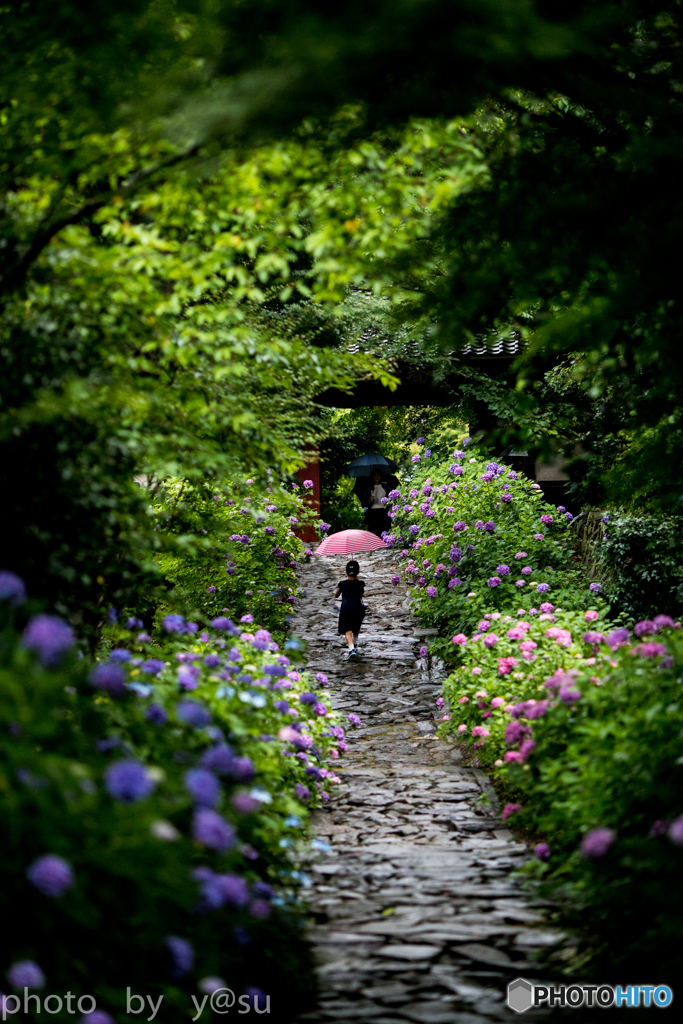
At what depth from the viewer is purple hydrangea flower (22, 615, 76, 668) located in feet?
8.14

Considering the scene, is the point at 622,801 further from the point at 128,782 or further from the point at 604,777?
the point at 128,782

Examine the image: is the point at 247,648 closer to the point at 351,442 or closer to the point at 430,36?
the point at 430,36

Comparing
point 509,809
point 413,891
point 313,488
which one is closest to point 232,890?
point 413,891

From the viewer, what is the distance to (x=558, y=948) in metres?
3.78

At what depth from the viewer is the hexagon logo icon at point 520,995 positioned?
11.0 ft

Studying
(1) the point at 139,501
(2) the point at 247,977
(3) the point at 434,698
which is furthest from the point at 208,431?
(3) the point at 434,698

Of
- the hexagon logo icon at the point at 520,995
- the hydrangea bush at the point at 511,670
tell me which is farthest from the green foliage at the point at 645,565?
the hexagon logo icon at the point at 520,995

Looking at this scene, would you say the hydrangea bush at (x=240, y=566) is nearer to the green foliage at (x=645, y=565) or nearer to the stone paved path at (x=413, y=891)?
the stone paved path at (x=413, y=891)

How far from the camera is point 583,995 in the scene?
3348mm

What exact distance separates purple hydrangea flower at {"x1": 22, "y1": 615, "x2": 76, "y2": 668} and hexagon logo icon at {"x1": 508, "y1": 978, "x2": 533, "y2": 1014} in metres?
2.32

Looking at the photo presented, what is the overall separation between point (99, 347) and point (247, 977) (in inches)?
114

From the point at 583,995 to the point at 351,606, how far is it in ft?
24.0

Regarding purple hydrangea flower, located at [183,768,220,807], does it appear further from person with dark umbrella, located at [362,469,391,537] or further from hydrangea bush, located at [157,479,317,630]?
person with dark umbrella, located at [362,469,391,537]

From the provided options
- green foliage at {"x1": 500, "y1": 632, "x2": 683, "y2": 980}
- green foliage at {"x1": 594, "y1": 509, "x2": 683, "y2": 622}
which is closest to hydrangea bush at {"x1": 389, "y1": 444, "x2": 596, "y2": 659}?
green foliage at {"x1": 594, "y1": 509, "x2": 683, "y2": 622}
